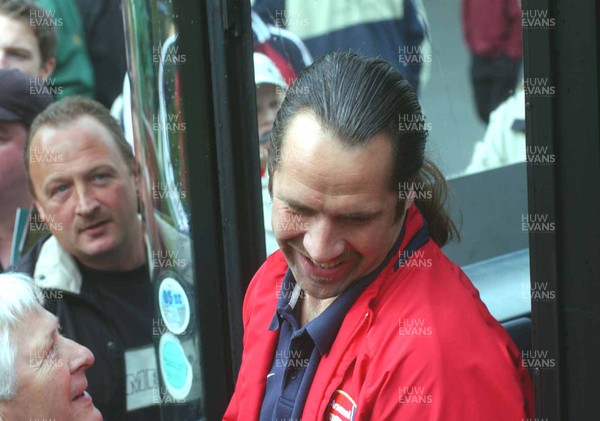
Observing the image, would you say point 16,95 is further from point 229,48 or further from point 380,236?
point 380,236

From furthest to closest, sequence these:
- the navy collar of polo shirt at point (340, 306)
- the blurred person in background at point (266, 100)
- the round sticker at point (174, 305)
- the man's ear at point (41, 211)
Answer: the man's ear at point (41, 211) → the blurred person in background at point (266, 100) → the round sticker at point (174, 305) → the navy collar of polo shirt at point (340, 306)

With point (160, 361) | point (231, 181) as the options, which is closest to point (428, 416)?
point (231, 181)

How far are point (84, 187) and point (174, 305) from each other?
964mm

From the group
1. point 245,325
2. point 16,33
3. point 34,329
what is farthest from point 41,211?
point 245,325

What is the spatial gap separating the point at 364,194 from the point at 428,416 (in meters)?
0.40

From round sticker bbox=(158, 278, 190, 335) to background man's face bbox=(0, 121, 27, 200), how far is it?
42.3 inches

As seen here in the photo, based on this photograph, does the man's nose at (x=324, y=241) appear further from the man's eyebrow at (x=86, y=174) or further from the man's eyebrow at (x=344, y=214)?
the man's eyebrow at (x=86, y=174)

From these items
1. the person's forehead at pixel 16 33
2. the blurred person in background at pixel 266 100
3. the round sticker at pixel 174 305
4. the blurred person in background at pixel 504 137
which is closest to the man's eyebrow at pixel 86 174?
the person's forehead at pixel 16 33

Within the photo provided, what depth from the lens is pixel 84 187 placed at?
3639mm

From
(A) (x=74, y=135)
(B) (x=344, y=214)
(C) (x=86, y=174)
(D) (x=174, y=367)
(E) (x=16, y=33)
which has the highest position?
(E) (x=16, y=33)

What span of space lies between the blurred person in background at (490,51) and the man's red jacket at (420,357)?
2917 mm

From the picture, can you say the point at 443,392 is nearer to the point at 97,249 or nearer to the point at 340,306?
the point at 340,306

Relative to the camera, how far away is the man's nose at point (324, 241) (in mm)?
1731

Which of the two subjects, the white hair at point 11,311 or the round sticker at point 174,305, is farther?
the round sticker at point 174,305
